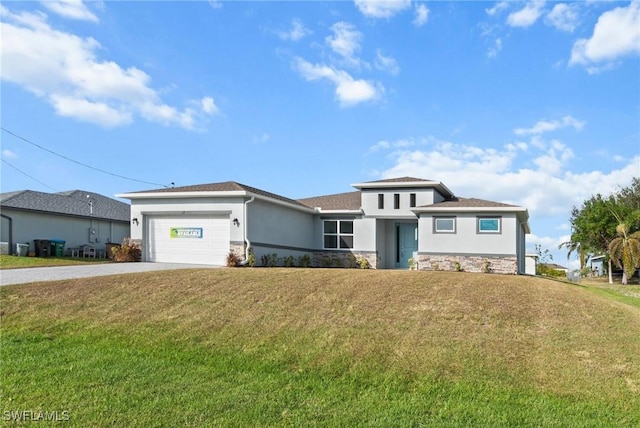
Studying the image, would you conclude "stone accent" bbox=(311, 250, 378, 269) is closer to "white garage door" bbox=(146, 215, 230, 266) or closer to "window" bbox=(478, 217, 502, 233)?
"window" bbox=(478, 217, 502, 233)

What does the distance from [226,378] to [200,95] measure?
509 inches

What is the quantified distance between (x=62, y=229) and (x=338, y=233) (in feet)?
49.0

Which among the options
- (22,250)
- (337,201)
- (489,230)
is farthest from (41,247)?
(489,230)

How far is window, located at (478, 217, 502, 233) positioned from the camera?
1961 centimetres

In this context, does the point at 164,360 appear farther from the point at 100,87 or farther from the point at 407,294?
the point at 100,87

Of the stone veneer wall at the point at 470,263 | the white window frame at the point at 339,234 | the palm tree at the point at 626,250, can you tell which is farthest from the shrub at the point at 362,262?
the palm tree at the point at 626,250

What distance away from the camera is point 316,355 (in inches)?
288

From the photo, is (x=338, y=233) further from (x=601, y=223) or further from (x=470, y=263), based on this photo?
(x=601, y=223)

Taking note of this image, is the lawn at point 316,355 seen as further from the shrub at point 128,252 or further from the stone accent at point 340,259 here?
the stone accent at point 340,259

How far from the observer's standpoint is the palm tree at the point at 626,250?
2712 cm

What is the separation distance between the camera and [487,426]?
512 centimetres
